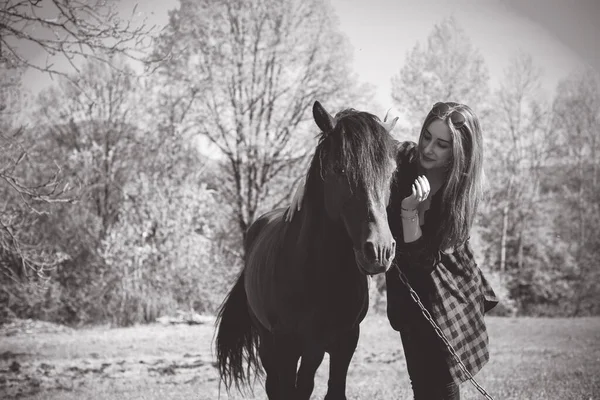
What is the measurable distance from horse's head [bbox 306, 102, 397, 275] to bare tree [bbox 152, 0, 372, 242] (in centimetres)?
1200

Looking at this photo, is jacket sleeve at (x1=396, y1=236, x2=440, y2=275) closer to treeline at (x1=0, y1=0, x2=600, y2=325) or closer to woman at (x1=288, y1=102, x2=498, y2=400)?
woman at (x1=288, y1=102, x2=498, y2=400)

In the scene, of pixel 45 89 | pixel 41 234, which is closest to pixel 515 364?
pixel 41 234

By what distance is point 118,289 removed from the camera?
589 inches

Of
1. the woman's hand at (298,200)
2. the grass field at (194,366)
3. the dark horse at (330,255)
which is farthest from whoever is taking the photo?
the grass field at (194,366)

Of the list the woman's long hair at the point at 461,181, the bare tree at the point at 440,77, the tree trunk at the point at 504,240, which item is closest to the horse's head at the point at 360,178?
the woman's long hair at the point at 461,181

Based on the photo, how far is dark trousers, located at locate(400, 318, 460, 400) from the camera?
8.84 ft

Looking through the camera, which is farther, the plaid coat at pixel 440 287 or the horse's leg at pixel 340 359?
the horse's leg at pixel 340 359

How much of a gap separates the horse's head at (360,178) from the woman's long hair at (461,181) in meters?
0.34

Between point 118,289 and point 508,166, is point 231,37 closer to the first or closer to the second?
point 118,289

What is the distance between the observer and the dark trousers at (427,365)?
2.69 meters

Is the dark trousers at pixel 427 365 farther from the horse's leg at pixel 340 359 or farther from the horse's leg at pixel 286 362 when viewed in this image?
the horse's leg at pixel 286 362

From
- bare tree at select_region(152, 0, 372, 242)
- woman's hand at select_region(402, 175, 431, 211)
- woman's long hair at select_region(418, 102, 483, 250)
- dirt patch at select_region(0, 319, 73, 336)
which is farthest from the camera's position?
bare tree at select_region(152, 0, 372, 242)

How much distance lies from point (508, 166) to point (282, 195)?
11.3m

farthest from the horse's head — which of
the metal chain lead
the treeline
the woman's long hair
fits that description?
the treeline
